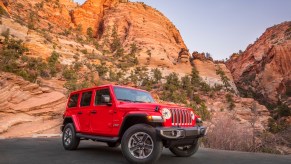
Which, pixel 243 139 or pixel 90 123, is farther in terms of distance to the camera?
pixel 243 139

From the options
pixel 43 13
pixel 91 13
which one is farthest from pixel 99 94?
pixel 91 13

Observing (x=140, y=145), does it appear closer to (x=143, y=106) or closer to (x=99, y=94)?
(x=143, y=106)

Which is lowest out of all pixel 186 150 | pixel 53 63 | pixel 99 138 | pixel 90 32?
pixel 186 150

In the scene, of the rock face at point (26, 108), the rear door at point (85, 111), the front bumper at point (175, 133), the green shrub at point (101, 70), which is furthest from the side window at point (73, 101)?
the green shrub at point (101, 70)

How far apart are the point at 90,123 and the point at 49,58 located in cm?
3266

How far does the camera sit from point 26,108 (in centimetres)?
1681

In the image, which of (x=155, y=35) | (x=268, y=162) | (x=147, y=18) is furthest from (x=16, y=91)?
(x=147, y=18)

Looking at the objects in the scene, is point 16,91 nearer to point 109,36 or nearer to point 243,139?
point 243,139

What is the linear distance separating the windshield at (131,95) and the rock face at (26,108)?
1000 centimetres

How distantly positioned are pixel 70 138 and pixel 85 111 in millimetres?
1118

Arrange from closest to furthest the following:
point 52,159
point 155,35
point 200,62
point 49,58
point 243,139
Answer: point 52,159
point 243,139
point 49,58
point 200,62
point 155,35

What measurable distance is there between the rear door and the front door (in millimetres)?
264

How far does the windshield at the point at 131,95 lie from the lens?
695 cm

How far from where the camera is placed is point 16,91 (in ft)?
57.1
